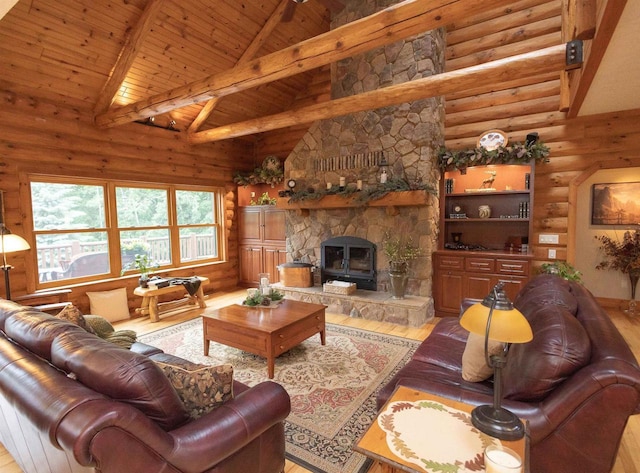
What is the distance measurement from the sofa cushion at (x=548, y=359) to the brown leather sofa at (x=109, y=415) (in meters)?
1.16

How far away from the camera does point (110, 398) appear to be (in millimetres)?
1265

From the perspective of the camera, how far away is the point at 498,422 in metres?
1.33

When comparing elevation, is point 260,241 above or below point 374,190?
below

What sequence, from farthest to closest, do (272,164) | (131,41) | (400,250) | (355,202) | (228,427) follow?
(272,164) < (355,202) < (400,250) < (131,41) < (228,427)

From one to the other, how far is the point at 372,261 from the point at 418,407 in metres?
3.70

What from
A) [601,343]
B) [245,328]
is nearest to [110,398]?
[245,328]

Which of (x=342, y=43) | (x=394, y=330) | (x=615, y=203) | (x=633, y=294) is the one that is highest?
(x=342, y=43)

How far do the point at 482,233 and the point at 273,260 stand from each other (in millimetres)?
3870

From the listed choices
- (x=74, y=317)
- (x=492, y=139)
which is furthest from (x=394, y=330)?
(x=74, y=317)

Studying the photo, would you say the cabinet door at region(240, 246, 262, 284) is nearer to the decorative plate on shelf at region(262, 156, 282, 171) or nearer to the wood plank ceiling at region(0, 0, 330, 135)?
the decorative plate on shelf at region(262, 156, 282, 171)

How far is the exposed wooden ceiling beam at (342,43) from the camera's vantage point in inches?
92.9

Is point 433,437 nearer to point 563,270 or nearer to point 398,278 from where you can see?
point 398,278

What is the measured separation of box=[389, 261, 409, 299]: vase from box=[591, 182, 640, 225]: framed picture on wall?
3064 millimetres

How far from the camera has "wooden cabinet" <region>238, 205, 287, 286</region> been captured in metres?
6.57
